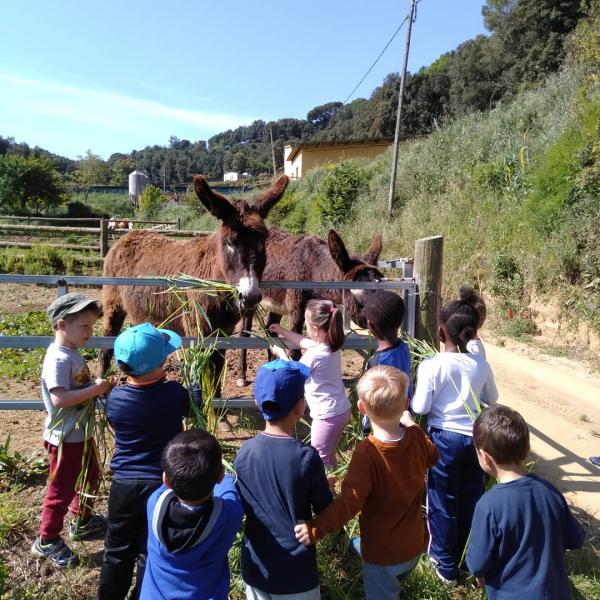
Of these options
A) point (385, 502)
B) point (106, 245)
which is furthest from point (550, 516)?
point (106, 245)

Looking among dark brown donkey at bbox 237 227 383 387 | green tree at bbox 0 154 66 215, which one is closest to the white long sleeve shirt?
dark brown donkey at bbox 237 227 383 387

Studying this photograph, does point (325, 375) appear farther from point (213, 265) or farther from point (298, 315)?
point (298, 315)

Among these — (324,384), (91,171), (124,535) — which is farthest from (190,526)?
(91,171)

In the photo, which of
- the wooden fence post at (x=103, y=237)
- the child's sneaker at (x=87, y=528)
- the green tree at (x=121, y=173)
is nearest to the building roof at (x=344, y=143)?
the wooden fence post at (x=103, y=237)

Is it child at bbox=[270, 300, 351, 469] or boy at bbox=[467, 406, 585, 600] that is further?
child at bbox=[270, 300, 351, 469]

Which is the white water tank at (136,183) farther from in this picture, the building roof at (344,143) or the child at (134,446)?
the child at (134,446)

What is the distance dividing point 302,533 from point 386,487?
0.43m

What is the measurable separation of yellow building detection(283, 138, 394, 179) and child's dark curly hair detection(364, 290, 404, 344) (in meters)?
29.2

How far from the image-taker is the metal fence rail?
11.0ft

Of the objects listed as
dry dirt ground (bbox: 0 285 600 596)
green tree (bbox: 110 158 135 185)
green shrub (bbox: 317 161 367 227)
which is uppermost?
green tree (bbox: 110 158 135 185)

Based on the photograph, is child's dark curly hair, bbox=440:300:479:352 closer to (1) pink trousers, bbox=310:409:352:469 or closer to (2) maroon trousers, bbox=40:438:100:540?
(1) pink trousers, bbox=310:409:352:469

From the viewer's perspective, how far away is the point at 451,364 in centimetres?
268

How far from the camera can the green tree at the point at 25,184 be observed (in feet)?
123

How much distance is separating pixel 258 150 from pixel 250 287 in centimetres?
11319
